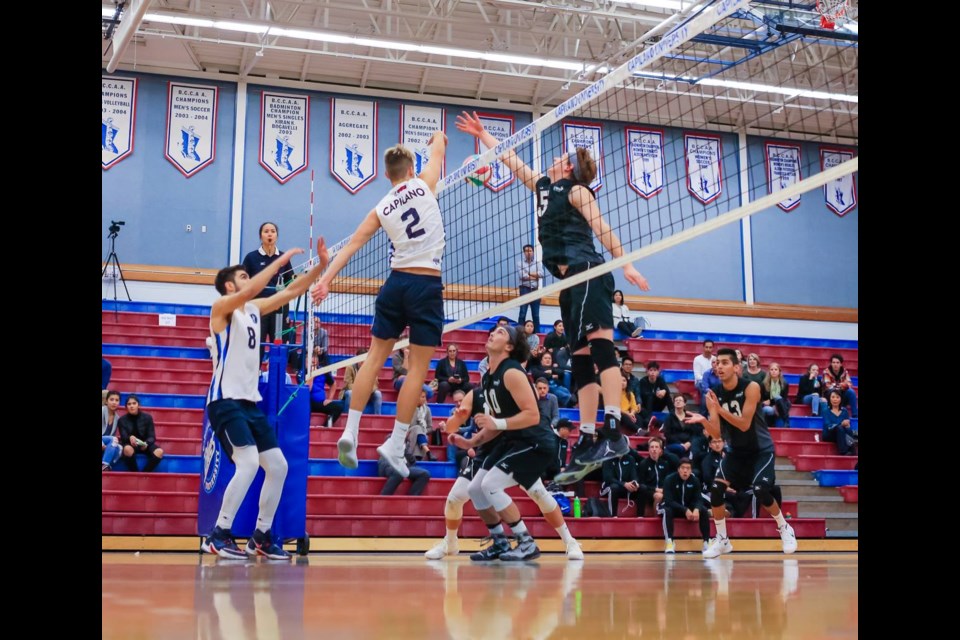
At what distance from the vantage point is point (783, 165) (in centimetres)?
2339

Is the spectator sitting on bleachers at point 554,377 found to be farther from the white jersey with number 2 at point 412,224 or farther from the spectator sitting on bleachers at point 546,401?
the white jersey with number 2 at point 412,224

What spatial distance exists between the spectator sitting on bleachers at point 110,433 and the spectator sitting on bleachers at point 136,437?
0.33 feet

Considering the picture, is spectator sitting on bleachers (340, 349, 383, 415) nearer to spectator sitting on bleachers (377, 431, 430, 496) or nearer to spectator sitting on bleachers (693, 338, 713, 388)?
spectator sitting on bleachers (377, 431, 430, 496)

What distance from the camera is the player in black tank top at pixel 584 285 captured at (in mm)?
7148

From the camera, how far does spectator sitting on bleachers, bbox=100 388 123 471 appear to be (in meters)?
11.4

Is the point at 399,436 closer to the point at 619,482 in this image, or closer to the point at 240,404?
the point at 240,404

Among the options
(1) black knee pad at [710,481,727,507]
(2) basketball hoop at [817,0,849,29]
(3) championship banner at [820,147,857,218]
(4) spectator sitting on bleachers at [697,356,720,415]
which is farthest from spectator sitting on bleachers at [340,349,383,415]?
(3) championship banner at [820,147,857,218]

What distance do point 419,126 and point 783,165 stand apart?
29.0 ft

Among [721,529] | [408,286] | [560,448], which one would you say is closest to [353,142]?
[560,448]

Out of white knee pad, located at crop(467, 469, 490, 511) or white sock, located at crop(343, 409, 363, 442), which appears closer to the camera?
white sock, located at crop(343, 409, 363, 442)

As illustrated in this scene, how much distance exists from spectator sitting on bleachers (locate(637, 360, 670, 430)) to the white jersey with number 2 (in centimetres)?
864

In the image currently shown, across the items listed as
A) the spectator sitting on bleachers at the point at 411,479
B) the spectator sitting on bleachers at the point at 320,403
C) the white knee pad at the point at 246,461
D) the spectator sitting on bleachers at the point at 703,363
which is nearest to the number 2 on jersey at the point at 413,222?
the white knee pad at the point at 246,461

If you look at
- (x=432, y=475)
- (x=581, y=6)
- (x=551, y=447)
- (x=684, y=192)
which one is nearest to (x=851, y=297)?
(x=684, y=192)
